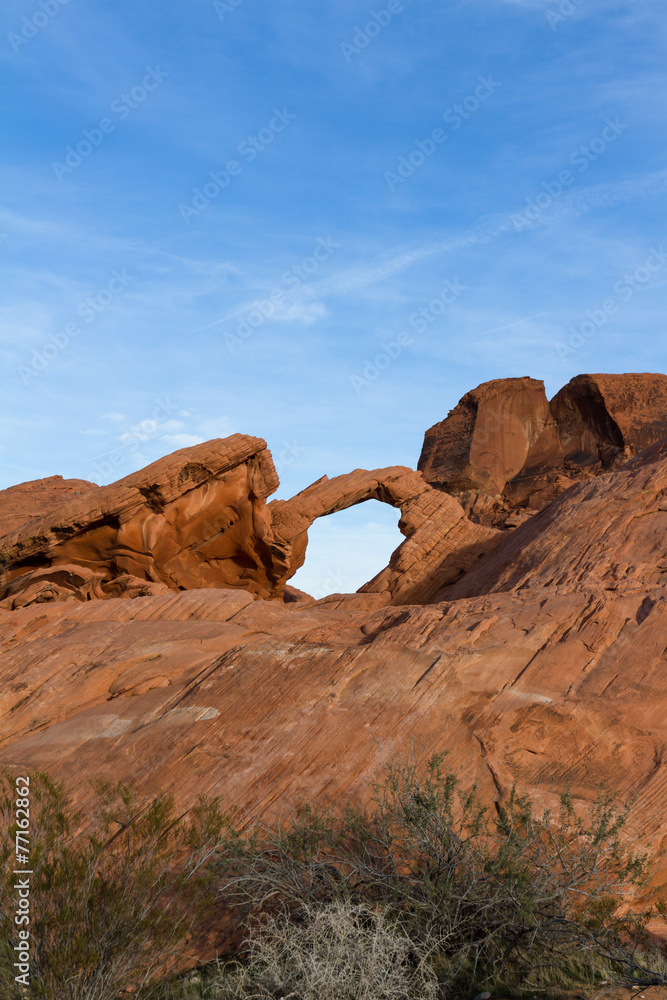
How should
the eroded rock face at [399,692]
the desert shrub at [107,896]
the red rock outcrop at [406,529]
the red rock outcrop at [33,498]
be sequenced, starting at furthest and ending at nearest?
the red rock outcrop at [33,498], the red rock outcrop at [406,529], the eroded rock face at [399,692], the desert shrub at [107,896]

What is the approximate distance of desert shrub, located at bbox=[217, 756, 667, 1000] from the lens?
6.65 m

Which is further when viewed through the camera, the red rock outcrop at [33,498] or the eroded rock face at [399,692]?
the red rock outcrop at [33,498]

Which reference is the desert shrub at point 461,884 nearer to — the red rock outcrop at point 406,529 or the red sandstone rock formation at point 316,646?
Answer: the red sandstone rock formation at point 316,646

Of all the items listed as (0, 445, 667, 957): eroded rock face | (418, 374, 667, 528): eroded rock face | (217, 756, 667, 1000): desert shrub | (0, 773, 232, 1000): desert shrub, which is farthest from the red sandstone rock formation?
(418, 374, 667, 528): eroded rock face

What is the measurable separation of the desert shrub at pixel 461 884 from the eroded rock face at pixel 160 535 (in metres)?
9.82

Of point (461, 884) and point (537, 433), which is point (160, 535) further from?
point (537, 433)

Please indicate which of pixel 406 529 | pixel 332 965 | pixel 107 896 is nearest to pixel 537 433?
pixel 406 529

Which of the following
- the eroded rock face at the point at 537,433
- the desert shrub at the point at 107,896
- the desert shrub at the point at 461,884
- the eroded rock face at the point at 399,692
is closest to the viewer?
the desert shrub at the point at 107,896

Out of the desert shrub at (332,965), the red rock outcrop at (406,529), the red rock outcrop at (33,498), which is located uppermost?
the red rock outcrop at (33,498)

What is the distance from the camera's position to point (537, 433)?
40562 mm

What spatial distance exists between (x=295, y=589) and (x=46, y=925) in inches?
690

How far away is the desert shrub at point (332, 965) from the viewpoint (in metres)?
6.10

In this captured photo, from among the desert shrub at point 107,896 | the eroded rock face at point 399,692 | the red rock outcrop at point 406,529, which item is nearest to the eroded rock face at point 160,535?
the red rock outcrop at point 406,529

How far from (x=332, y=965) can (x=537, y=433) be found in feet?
120
